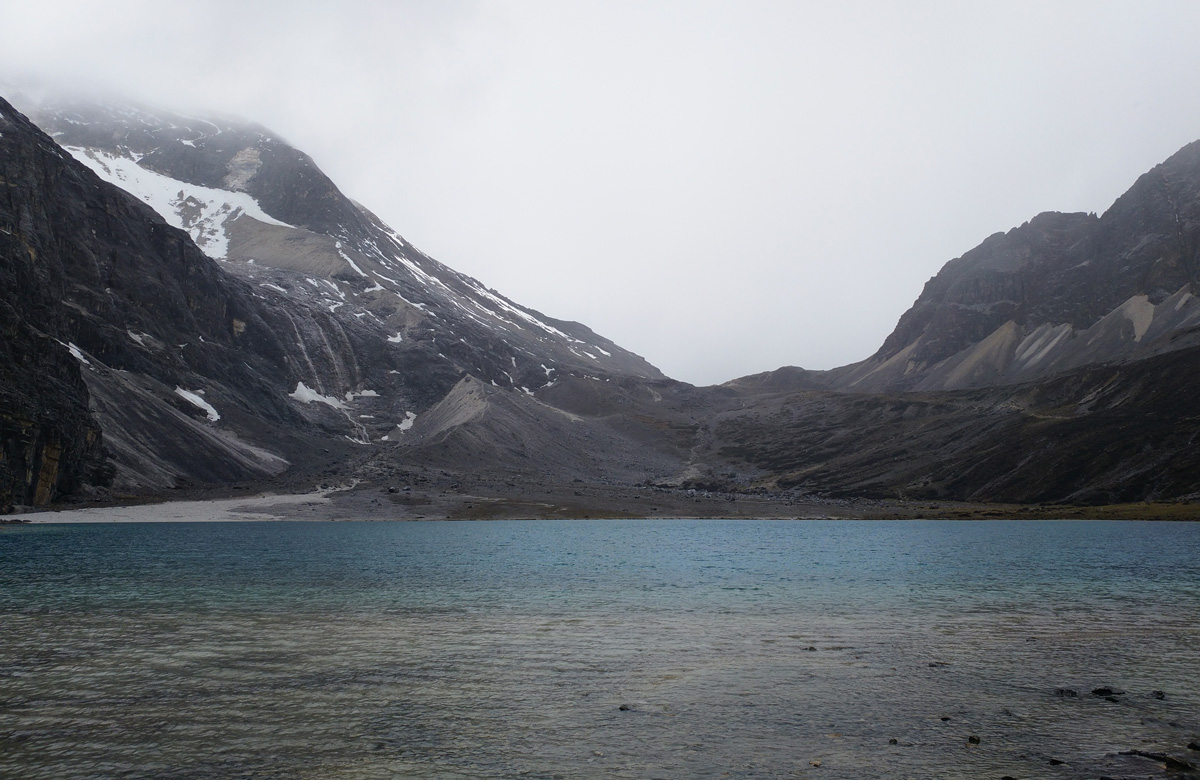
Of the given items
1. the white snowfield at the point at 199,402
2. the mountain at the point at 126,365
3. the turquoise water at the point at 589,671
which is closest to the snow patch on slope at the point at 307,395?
the mountain at the point at 126,365

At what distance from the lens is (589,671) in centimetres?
2434

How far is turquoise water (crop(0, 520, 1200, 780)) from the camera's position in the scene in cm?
1662

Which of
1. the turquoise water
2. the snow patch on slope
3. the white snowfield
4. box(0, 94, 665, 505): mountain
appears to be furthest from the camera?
the snow patch on slope

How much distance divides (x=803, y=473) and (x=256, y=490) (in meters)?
117

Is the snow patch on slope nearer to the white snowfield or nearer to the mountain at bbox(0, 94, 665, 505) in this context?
the mountain at bbox(0, 94, 665, 505)

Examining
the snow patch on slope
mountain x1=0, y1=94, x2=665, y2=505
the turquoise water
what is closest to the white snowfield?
mountain x1=0, y1=94, x2=665, y2=505

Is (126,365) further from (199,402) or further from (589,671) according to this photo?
(589,671)

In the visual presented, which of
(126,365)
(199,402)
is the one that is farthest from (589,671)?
(199,402)

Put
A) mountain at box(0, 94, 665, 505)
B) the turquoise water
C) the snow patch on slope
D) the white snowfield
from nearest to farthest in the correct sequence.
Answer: the turquoise water < mountain at box(0, 94, 665, 505) < the white snowfield < the snow patch on slope

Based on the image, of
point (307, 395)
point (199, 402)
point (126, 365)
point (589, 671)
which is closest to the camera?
point (589, 671)

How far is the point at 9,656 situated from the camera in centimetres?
2491

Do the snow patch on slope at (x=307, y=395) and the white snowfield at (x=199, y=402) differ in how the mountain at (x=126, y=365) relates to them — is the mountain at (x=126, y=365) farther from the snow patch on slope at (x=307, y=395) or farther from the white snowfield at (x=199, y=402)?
the snow patch on slope at (x=307, y=395)

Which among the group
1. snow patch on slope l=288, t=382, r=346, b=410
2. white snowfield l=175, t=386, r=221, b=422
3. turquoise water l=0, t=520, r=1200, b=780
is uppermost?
snow patch on slope l=288, t=382, r=346, b=410

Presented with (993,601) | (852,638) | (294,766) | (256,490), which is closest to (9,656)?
(294,766)
